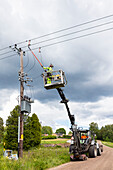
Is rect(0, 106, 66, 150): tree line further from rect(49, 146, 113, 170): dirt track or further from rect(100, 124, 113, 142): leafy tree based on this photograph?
rect(100, 124, 113, 142): leafy tree

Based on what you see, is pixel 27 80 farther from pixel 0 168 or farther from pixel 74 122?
pixel 0 168

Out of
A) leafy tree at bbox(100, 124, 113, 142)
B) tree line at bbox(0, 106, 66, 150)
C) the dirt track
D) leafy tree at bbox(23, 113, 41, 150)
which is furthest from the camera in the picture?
leafy tree at bbox(100, 124, 113, 142)

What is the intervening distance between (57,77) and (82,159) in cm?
775

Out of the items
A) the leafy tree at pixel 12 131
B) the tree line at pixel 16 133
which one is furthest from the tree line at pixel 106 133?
the leafy tree at pixel 12 131

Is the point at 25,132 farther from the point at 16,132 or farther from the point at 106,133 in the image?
the point at 106,133

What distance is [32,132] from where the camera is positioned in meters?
35.3

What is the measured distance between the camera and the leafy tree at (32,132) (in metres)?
32.4

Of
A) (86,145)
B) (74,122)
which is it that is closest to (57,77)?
(74,122)

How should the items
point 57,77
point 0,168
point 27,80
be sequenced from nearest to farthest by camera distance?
1. point 0,168
2. point 57,77
3. point 27,80

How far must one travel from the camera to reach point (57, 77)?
12.8 metres

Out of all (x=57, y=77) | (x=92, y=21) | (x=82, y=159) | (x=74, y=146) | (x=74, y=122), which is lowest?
(x=82, y=159)

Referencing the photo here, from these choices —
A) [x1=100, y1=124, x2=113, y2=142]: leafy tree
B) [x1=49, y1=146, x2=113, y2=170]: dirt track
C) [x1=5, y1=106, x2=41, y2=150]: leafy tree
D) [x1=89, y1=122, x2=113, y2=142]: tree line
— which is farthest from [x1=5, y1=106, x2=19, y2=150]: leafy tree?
[x1=100, y1=124, x2=113, y2=142]: leafy tree

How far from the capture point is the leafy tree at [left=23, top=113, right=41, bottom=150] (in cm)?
3241

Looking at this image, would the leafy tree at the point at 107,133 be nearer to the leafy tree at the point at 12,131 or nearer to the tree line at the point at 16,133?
the tree line at the point at 16,133
